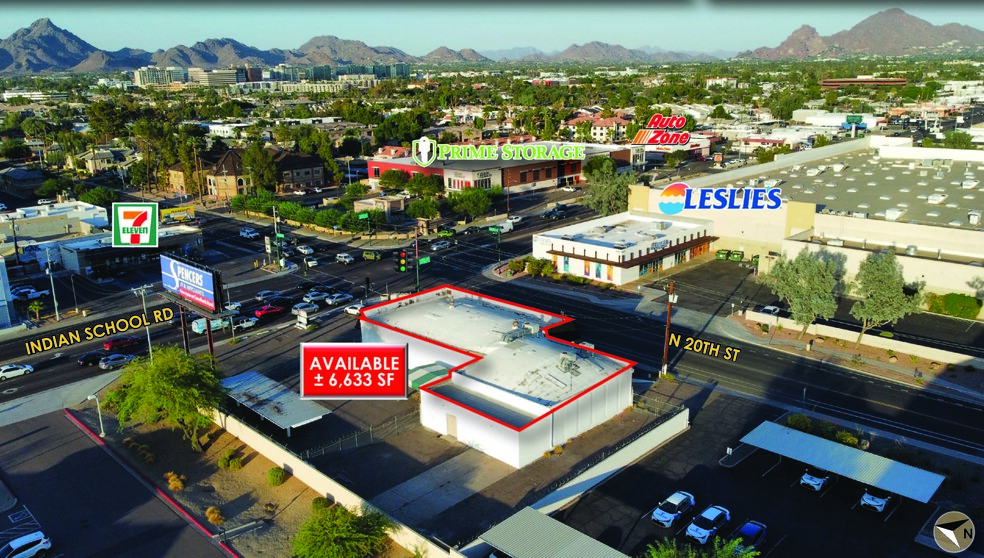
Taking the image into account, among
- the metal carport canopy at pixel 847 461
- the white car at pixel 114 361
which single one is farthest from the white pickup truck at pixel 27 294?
the metal carport canopy at pixel 847 461

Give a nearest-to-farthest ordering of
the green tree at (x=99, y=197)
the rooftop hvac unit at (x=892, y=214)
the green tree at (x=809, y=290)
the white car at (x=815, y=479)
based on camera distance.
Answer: the white car at (x=815, y=479) < the green tree at (x=809, y=290) < the rooftop hvac unit at (x=892, y=214) < the green tree at (x=99, y=197)

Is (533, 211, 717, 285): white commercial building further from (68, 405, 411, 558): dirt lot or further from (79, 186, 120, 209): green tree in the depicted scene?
(79, 186, 120, 209): green tree

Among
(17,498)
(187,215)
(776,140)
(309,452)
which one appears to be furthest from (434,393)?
(776,140)

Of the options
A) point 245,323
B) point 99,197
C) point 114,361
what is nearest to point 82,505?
point 114,361

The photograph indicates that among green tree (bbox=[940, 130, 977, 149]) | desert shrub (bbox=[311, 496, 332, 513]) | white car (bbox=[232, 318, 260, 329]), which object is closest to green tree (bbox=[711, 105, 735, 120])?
green tree (bbox=[940, 130, 977, 149])

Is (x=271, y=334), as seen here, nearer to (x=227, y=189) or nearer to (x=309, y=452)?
(x=309, y=452)

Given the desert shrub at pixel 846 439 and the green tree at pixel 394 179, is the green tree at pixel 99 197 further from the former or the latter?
the desert shrub at pixel 846 439

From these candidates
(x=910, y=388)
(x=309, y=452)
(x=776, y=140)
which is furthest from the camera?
(x=776, y=140)

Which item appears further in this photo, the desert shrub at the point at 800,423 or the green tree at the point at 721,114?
the green tree at the point at 721,114
